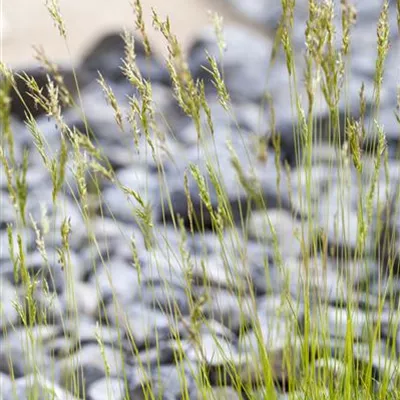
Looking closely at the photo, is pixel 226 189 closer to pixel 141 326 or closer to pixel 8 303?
pixel 141 326

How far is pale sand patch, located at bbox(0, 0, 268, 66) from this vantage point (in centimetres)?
477

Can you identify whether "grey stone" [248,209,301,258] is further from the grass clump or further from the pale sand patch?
the pale sand patch

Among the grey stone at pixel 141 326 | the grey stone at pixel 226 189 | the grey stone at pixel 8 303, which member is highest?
the grey stone at pixel 226 189

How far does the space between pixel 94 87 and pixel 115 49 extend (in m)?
0.34

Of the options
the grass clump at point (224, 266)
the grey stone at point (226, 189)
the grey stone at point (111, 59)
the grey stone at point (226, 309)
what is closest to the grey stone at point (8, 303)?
the grass clump at point (224, 266)

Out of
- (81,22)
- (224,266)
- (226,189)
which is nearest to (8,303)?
(226,189)

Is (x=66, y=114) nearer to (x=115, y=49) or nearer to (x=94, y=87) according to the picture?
(x=94, y=87)

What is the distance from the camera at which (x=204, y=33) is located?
14.7 ft

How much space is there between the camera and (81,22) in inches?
197

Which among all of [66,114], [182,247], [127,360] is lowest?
[127,360]

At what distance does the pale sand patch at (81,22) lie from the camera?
4.77m

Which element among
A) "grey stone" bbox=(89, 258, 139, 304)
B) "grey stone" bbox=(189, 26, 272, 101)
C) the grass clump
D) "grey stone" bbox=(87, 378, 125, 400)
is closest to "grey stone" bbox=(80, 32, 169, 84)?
"grey stone" bbox=(189, 26, 272, 101)

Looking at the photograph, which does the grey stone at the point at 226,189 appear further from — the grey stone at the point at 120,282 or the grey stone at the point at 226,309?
the grey stone at the point at 226,309

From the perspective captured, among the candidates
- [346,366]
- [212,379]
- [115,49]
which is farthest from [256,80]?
[346,366]
